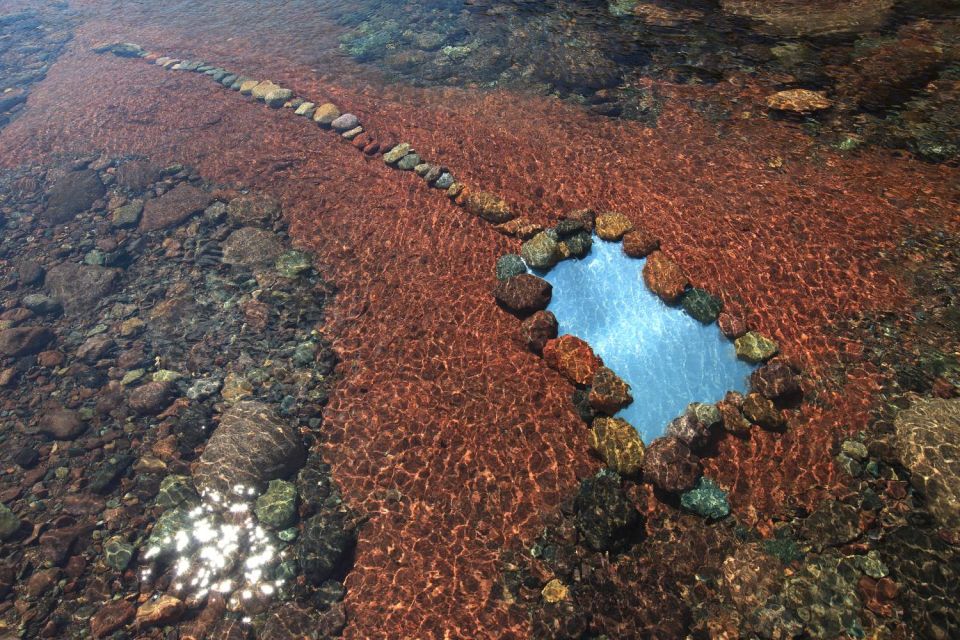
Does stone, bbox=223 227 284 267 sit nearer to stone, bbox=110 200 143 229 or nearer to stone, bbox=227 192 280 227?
stone, bbox=227 192 280 227

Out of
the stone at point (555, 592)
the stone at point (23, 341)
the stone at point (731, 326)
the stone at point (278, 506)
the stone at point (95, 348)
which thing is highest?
the stone at point (731, 326)

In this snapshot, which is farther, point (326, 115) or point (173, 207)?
point (326, 115)

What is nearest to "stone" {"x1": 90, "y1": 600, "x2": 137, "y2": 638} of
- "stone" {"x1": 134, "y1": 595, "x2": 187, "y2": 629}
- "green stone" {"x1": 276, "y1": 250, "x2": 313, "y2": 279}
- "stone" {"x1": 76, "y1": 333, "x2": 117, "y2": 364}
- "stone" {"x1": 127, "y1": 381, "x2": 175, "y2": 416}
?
"stone" {"x1": 134, "y1": 595, "x2": 187, "y2": 629}

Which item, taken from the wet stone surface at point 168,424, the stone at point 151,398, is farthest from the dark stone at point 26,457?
the stone at point 151,398

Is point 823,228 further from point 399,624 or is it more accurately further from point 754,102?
point 399,624

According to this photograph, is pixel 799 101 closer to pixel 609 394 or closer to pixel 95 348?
pixel 609 394

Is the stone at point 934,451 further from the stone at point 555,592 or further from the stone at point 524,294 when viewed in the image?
the stone at point 524,294

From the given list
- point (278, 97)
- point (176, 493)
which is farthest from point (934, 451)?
point (278, 97)

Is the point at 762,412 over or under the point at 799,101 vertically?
under
